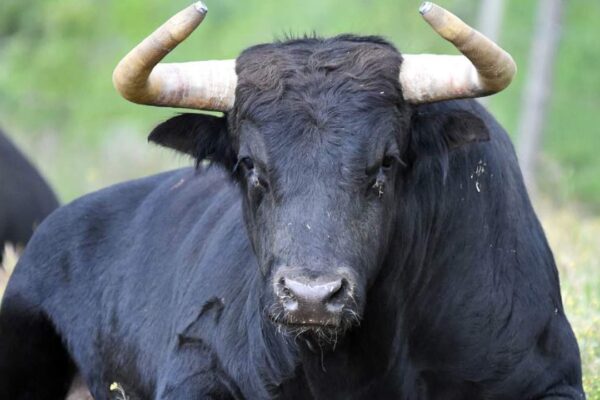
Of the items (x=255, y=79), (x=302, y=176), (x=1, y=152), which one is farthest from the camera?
(x=1, y=152)

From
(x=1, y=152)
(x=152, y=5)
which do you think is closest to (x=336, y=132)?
(x=1, y=152)

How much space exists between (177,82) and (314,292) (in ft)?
4.40

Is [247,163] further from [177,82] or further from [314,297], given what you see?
[314,297]

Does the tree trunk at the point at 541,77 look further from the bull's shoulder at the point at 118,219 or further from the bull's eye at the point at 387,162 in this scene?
the bull's eye at the point at 387,162

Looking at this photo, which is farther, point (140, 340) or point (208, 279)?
point (140, 340)

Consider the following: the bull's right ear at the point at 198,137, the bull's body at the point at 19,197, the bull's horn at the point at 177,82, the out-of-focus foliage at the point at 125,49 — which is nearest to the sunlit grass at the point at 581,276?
the bull's right ear at the point at 198,137

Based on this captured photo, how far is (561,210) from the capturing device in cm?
1381

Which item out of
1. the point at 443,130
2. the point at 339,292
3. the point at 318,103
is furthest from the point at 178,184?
the point at 339,292

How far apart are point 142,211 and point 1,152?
4.29 m

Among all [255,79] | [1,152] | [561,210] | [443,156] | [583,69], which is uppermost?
[255,79]

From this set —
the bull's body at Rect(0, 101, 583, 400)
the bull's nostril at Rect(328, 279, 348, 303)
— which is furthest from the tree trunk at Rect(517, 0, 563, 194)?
the bull's nostril at Rect(328, 279, 348, 303)

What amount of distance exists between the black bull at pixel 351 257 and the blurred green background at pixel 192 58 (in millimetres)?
3383

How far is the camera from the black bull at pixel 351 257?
623cm

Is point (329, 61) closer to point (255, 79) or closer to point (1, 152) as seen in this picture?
point (255, 79)
